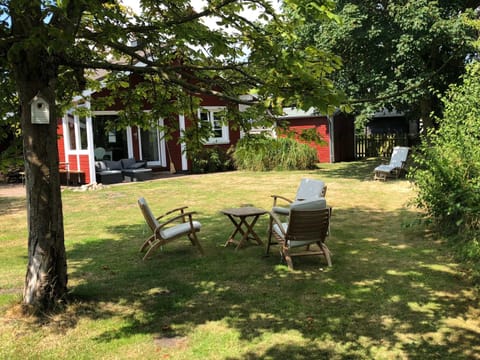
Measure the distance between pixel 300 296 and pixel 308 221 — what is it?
1.19 m

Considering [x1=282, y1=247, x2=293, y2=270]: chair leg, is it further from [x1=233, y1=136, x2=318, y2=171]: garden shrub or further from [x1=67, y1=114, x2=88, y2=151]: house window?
[x1=233, y1=136, x2=318, y2=171]: garden shrub

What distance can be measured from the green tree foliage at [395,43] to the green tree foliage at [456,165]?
6454 mm

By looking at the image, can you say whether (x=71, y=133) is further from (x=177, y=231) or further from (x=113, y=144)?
(x=177, y=231)

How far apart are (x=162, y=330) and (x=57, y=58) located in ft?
9.27

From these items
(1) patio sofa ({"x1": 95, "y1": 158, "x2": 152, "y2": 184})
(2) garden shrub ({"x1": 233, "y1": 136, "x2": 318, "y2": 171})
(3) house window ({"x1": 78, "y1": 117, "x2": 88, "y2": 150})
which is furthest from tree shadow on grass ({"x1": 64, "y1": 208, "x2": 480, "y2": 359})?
(2) garden shrub ({"x1": 233, "y1": 136, "x2": 318, "y2": 171})

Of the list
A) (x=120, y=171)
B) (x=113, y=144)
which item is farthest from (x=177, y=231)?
(x=113, y=144)

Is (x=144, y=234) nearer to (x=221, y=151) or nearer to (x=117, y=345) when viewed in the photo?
(x=117, y=345)

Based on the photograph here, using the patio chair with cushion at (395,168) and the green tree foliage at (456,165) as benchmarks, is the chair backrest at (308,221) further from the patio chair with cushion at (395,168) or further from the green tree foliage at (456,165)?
the patio chair with cushion at (395,168)

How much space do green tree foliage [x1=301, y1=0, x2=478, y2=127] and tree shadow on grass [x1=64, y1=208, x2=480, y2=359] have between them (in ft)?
28.7

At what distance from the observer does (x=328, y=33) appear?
15.1m

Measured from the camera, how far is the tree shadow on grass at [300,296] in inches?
144

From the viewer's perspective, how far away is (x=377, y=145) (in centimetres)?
2512

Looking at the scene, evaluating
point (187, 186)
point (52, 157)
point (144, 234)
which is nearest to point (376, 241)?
point (144, 234)

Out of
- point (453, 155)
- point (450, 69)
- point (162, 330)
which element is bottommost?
point (162, 330)
